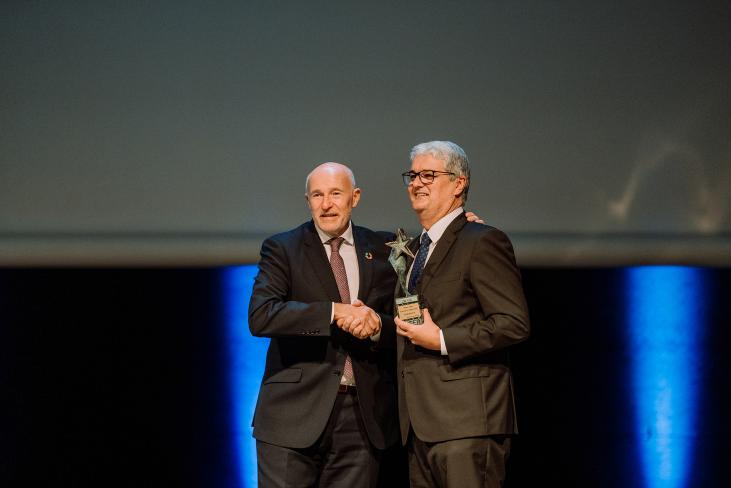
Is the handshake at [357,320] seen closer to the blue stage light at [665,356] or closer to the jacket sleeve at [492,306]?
the jacket sleeve at [492,306]

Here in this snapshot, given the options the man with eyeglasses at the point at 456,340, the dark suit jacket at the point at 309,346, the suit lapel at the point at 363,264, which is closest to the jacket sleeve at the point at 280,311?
the dark suit jacket at the point at 309,346

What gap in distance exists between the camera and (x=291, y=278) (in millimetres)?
2678

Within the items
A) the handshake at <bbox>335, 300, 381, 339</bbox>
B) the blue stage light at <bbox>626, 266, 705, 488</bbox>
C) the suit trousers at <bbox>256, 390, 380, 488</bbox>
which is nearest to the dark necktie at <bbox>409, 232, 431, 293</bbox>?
the handshake at <bbox>335, 300, 381, 339</bbox>

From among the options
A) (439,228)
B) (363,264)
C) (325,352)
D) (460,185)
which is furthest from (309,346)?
(460,185)

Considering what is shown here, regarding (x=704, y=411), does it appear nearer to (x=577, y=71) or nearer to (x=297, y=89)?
(x=577, y=71)

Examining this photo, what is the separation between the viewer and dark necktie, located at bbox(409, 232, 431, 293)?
2.50 m

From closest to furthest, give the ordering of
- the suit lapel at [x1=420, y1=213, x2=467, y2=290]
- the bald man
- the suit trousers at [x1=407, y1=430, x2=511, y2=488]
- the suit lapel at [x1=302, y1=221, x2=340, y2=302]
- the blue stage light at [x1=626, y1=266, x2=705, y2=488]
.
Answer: the suit trousers at [x1=407, y1=430, x2=511, y2=488] → the suit lapel at [x1=420, y1=213, x2=467, y2=290] → the bald man → the suit lapel at [x1=302, y1=221, x2=340, y2=302] → the blue stage light at [x1=626, y1=266, x2=705, y2=488]

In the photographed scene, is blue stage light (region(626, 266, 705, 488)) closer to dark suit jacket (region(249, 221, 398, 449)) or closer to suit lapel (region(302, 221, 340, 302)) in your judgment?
dark suit jacket (region(249, 221, 398, 449))

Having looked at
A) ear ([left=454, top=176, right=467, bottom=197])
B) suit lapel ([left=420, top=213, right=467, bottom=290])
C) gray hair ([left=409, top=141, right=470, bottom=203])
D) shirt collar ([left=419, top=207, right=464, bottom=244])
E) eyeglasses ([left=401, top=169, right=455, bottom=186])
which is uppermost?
gray hair ([left=409, top=141, right=470, bottom=203])

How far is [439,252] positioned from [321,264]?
0.44 m

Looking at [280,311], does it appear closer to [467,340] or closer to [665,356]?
[467,340]

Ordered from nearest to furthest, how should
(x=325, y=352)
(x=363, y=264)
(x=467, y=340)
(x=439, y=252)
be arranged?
(x=467, y=340), (x=439, y=252), (x=325, y=352), (x=363, y=264)

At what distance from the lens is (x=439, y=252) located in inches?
96.3

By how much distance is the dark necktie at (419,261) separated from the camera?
2502mm
